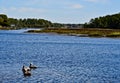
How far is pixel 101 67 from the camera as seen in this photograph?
1724 inches

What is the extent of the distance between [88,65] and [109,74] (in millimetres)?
7935

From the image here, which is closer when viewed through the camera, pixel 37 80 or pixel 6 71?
pixel 37 80

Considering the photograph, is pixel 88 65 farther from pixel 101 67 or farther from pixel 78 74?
pixel 78 74

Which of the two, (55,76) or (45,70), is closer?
(55,76)

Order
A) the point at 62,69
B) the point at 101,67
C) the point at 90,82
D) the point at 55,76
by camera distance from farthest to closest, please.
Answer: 1. the point at 101,67
2. the point at 62,69
3. the point at 55,76
4. the point at 90,82

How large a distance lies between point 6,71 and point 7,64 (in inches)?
233

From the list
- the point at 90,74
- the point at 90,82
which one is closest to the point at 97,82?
the point at 90,82

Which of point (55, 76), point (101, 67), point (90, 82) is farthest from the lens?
point (101, 67)

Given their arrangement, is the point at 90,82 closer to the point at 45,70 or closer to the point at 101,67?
the point at 45,70

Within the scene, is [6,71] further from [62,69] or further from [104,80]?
[104,80]

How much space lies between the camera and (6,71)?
38.2 metres

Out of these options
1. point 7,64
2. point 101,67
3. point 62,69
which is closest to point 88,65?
point 101,67

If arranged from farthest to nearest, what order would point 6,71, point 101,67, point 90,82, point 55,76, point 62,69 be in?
point 101,67
point 62,69
point 6,71
point 55,76
point 90,82

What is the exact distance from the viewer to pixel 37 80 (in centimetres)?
3369
